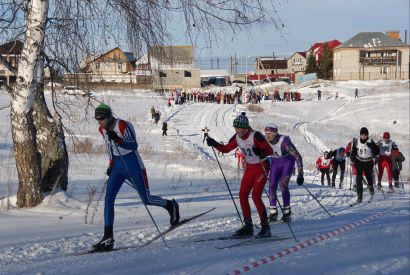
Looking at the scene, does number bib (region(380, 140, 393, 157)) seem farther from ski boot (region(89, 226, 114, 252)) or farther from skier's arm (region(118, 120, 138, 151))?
ski boot (region(89, 226, 114, 252))

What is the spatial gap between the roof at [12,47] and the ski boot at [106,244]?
3335 mm

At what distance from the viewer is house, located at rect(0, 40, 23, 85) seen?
830 cm

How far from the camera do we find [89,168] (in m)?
16.2

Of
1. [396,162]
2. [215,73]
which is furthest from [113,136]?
[215,73]

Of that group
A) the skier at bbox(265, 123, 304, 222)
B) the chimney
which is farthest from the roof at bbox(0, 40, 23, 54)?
the chimney

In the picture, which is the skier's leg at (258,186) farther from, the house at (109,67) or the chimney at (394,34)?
the chimney at (394,34)

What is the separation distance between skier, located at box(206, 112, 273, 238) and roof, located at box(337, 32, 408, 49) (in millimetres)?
82891

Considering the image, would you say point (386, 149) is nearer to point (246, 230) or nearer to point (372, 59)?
point (246, 230)

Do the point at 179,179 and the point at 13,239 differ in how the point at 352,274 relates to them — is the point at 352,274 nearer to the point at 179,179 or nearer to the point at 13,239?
the point at 13,239

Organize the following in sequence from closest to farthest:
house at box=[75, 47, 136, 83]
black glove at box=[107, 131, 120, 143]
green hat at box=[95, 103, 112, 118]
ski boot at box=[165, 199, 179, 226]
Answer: black glove at box=[107, 131, 120, 143] → green hat at box=[95, 103, 112, 118] → ski boot at box=[165, 199, 179, 226] → house at box=[75, 47, 136, 83]

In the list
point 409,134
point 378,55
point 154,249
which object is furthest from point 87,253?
point 378,55

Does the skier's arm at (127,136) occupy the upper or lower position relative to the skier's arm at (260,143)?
upper

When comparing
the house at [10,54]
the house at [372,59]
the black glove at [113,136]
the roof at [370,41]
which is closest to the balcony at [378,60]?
the house at [372,59]

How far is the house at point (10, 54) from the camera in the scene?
27.2 feet
